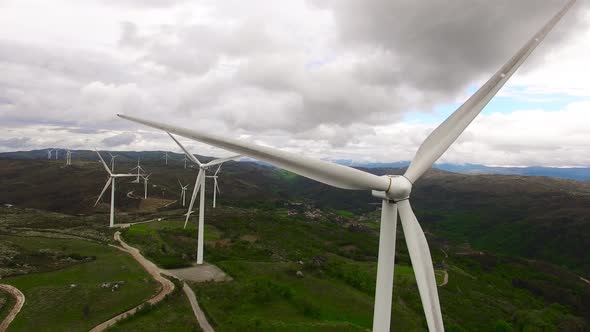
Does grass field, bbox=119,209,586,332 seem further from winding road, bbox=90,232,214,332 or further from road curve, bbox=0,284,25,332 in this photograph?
road curve, bbox=0,284,25,332

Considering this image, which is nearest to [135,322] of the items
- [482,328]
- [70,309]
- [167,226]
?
[70,309]

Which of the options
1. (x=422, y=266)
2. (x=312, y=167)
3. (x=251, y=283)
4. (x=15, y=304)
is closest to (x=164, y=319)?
(x=15, y=304)

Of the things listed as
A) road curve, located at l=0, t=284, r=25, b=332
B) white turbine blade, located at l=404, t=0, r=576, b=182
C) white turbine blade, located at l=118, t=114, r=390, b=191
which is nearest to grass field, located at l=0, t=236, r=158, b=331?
road curve, located at l=0, t=284, r=25, b=332

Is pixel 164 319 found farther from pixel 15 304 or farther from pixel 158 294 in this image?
pixel 15 304

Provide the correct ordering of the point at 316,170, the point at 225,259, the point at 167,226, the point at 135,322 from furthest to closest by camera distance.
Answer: the point at 167,226
the point at 225,259
the point at 135,322
the point at 316,170

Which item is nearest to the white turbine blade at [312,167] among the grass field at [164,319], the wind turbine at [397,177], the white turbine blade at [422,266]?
the wind turbine at [397,177]

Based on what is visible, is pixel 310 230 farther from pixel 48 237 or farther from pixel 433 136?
pixel 433 136

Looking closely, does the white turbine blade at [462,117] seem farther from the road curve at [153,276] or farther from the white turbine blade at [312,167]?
the road curve at [153,276]
